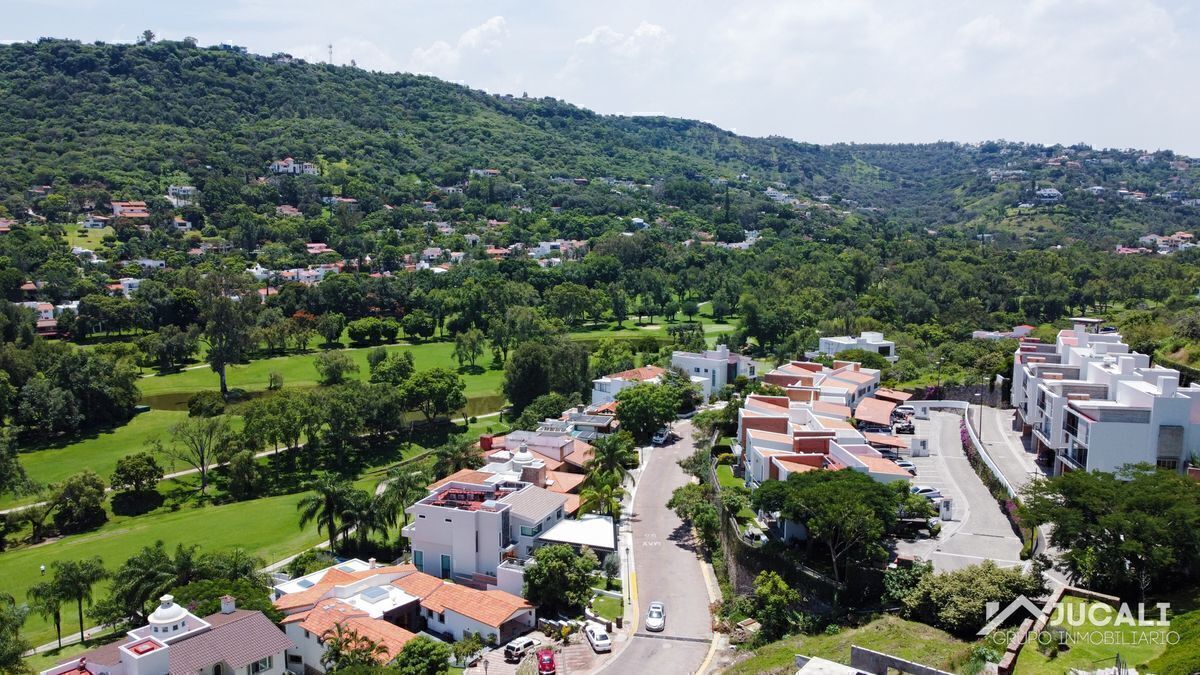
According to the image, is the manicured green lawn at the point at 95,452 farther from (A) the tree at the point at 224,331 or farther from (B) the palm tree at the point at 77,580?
(B) the palm tree at the point at 77,580

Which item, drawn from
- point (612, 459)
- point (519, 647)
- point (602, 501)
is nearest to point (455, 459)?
point (612, 459)

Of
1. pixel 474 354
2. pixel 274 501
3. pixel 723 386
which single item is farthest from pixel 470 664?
pixel 474 354

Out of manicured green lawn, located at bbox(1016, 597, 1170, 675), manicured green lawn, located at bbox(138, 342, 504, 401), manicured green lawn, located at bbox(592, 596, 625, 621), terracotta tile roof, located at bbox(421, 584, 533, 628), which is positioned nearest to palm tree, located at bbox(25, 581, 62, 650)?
terracotta tile roof, located at bbox(421, 584, 533, 628)

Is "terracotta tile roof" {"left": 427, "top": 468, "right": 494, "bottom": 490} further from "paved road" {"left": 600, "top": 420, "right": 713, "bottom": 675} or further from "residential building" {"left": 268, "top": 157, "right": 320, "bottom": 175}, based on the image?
"residential building" {"left": 268, "top": 157, "right": 320, "bottom": 175}

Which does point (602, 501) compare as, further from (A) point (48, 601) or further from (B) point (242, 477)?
(B) point (242, 477)

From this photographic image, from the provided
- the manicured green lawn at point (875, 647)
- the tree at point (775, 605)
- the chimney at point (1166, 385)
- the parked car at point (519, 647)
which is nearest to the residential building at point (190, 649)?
the parked car at point (519, 647)
